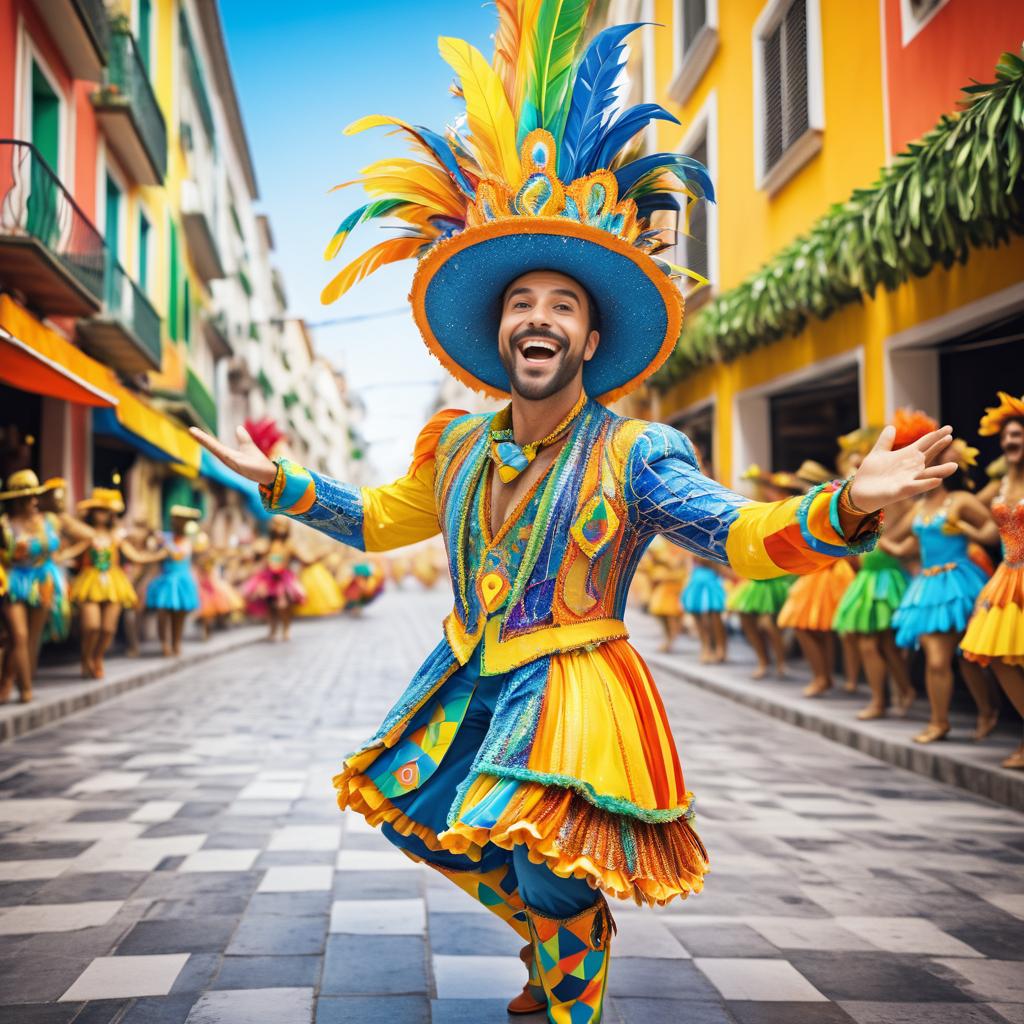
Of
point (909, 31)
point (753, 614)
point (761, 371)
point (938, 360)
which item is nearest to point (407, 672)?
point (753, 614)

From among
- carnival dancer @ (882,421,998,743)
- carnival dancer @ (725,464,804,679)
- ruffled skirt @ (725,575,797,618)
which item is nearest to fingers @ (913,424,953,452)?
carnival dancer @ (882,421,998,743)

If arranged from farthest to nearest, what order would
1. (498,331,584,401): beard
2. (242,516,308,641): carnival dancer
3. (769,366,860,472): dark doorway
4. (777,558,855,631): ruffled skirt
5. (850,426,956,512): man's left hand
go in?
1. (242,516,308,641): carnival dancer
2. (769,366,860,472): dark doorway
3. (777,558,855,631): ruffled skirt
4. (498,331,584,401): beard
5. (850,426,956,512): man's left hand

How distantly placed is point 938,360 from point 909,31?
283cm

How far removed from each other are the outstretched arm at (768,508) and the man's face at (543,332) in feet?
0.91

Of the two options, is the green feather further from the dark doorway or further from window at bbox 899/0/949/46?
the dark doorway

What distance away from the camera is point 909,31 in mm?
9359

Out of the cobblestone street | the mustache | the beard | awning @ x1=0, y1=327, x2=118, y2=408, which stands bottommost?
the cobblestone street

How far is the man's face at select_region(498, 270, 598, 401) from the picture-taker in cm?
294

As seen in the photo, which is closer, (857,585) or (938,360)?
(857,585)

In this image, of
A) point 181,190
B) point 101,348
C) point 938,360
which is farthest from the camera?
point 181,190

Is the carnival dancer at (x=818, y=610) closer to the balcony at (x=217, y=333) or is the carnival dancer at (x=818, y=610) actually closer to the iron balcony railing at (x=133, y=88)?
the iron balcony railing at (x=133, y=88)

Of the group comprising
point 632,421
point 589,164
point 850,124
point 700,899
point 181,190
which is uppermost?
point 181,190

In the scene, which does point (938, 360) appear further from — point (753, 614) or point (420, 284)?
point (420, 284)

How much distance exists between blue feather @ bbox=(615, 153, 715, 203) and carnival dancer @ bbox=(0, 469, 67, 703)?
7.65 meters
